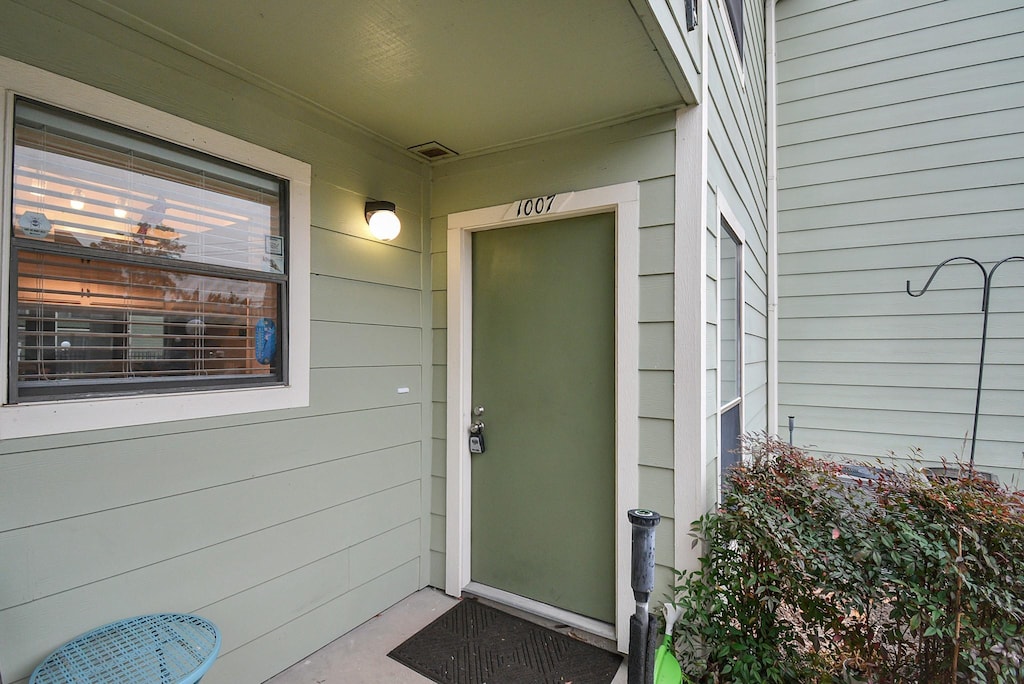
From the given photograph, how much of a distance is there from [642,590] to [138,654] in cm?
152

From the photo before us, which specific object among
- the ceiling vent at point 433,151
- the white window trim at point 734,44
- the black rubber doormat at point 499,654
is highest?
the white window trim at point 734,44

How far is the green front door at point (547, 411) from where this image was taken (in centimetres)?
235

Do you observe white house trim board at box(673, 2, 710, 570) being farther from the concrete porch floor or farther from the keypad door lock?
the keypad door lock

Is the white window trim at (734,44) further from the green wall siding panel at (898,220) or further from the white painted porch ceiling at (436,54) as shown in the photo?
the green wall siding panel at (898,220)

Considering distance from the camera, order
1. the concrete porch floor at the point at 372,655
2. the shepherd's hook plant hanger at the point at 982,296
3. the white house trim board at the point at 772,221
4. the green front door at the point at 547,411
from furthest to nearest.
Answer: the white house trim board at the point at 772,221 → the shepherd's hook plant hanger at the point at 982,296 → the green front door at the point at 547,411 → the concrete porch floor at the point at 372,655

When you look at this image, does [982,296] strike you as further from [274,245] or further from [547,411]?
[274,245]

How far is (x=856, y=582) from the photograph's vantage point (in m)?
1.67

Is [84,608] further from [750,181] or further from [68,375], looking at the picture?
[750,181]

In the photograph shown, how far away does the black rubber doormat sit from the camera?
6.64 ft

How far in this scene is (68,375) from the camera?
4.95ft

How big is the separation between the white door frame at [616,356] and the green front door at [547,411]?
0.07 meters

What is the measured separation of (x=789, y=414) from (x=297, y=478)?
4274 mm

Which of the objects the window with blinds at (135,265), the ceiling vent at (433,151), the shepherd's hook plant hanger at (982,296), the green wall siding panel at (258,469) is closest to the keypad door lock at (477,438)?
the green wall siding panel at (258,469)

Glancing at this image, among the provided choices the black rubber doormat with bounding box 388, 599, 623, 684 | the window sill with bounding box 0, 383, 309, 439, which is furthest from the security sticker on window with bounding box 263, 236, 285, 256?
the black rubber doormat with bounding box 388, 599, 623, 684
